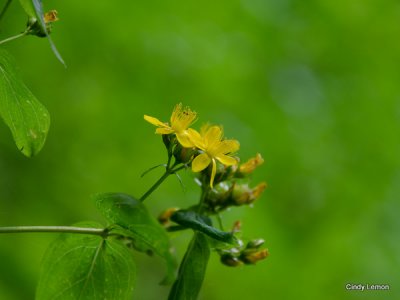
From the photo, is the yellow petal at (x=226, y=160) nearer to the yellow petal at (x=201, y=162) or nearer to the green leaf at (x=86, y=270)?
the yellow petal at (x=201, y=162)

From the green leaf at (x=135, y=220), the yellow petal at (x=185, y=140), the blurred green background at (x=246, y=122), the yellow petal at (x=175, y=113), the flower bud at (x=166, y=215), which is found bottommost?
the green leaf at (x=135, y=220)

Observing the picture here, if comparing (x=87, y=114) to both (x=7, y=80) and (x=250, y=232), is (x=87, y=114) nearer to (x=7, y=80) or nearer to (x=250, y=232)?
(x=250, y=232)

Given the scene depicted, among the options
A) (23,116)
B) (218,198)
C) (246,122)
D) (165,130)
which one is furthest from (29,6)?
(246,122)

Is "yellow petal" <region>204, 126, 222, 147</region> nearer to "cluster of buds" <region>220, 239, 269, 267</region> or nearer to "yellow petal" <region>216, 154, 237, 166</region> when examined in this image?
"yellow petal" <region>216, 154, 237, 166</region>

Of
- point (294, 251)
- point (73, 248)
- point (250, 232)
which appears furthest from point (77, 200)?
point (73, 248)

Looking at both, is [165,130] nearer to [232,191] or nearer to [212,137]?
[212,137]

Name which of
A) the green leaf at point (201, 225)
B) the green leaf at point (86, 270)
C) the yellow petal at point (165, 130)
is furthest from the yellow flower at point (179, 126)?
the green leaf at point (86, 270)
